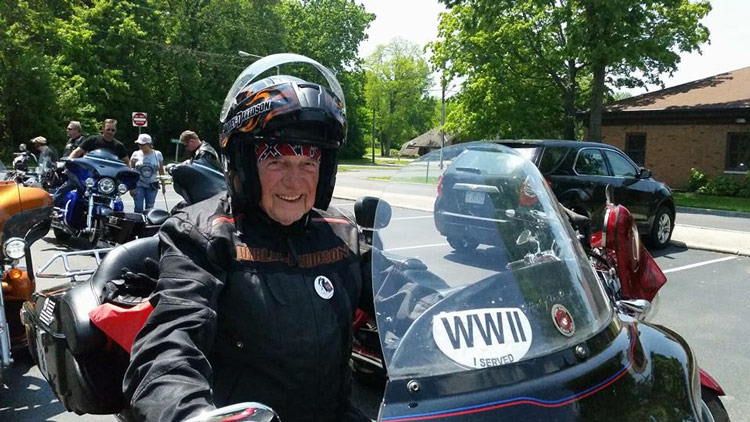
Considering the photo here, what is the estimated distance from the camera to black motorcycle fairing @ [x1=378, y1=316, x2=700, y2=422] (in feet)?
4.55

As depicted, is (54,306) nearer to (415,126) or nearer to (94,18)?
(94,18)

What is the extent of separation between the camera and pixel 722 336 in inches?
218

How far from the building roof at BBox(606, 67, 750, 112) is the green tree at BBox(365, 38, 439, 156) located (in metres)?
48.0

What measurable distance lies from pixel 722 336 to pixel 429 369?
5185 millimetres

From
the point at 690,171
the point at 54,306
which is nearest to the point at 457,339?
the point at 54,306

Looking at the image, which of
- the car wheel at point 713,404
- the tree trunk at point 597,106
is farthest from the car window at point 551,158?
the tree trunk at point 597,106

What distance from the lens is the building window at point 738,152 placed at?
22.2m

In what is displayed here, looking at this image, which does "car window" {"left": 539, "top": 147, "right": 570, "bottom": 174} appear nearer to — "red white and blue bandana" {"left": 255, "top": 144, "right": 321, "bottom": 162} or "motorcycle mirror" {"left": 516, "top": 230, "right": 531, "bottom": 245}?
"motorcycle mirror" {"left": 516, "top": 230, "right": 531, "bottom": 245}

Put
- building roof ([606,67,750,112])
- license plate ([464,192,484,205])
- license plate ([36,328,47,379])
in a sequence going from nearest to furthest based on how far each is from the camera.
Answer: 1. license plate ([464,192,484,205])
2. license plate ([36,328,47,379])
3. building roof ([606,67,750,112])

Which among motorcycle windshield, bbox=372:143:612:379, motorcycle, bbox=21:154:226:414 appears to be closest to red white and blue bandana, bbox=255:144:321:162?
motorcycle windshield, bbox=372:143:612:379

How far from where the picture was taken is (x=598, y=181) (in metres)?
9.16

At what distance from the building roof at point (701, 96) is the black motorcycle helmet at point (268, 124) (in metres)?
24.3

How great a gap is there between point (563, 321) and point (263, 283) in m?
0.86

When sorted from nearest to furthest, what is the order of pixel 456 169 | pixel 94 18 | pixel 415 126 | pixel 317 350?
pixel 317 350
pixel 456 169
pixel 94 18
pixel 415 126
